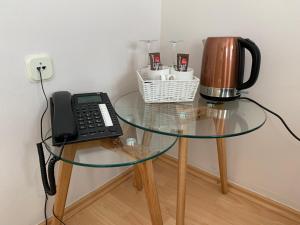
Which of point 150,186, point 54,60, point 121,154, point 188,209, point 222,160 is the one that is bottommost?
point 188,209

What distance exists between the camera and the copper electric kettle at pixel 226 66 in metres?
0.91

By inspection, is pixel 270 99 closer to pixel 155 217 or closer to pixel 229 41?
pixel 229 41

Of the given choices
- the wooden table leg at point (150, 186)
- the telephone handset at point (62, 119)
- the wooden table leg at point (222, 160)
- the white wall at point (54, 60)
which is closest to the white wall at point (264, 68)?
the wooden table leg at point (222, 160)

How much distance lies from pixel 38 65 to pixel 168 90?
49 cm

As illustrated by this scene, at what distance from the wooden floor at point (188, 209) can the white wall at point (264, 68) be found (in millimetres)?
113

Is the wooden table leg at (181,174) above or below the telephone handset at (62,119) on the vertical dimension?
below

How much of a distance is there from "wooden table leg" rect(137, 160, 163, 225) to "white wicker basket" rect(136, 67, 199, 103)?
0.28 meters

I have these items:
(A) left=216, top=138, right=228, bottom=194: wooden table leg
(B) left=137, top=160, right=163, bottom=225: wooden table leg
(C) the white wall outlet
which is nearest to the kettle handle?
(A) left=216, top=138, right=228, bottom=194: wooden table leg

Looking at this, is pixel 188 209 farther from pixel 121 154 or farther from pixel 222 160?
pixel 121 154

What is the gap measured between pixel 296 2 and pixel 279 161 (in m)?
0.69

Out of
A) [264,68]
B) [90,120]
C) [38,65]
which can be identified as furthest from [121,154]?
[264,68]

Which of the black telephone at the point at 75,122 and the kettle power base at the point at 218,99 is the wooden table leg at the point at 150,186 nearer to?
the black telephone at the point at 75,122

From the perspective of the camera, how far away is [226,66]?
0.93 meters

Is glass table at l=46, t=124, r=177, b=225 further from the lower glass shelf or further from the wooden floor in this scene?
the wooden floor
